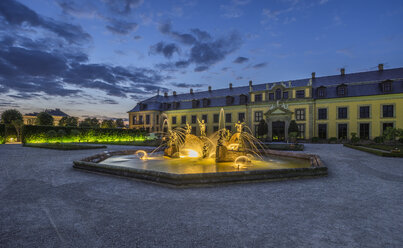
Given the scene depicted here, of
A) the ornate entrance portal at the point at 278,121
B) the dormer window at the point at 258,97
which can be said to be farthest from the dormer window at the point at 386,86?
the dormer window at the point at 258,97

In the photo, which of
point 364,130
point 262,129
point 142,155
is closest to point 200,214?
point 142,155

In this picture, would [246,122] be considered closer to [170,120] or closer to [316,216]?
[170,120]

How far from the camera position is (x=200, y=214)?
4.60 meters

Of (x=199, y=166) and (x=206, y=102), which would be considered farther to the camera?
(x=206, y=102)

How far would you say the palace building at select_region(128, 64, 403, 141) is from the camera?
31.4 metres

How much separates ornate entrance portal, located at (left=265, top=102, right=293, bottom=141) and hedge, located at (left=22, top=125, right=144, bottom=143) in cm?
2628

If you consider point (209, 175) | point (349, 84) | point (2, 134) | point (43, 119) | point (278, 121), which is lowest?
point (209, 175)

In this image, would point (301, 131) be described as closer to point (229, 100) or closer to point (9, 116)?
point (229, 100)

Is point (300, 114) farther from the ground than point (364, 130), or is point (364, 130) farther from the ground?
point (300, 114)

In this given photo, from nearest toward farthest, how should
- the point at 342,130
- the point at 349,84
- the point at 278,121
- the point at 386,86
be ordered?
1. the point at 386,86
2. the point at 342,130
3. the point at 349,84
4. the point at 278,121

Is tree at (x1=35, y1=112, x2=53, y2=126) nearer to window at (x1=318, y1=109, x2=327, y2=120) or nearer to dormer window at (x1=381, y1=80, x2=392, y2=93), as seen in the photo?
window at (x1=318, y1=109, x2=327, y2=120)

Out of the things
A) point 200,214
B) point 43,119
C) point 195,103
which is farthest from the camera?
point 43,119

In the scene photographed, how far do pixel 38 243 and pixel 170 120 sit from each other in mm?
49626

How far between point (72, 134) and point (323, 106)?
40.7 meters
